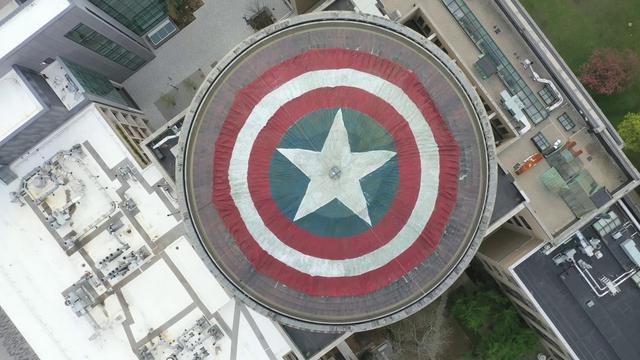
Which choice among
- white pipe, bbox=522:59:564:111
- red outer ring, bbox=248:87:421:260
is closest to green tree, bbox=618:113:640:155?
white pipe, bbox=522:59:564:111

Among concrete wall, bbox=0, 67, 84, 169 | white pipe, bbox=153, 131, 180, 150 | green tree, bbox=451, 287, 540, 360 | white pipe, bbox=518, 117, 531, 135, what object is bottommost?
green tree, bbox=451, 287, 540, 360

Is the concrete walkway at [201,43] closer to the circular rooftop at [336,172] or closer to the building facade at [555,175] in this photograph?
the circular rooftop at [336,172]

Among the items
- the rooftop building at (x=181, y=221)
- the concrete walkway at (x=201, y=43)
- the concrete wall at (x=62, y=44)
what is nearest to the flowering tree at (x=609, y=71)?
the rooftop building at (x=181, y=221)

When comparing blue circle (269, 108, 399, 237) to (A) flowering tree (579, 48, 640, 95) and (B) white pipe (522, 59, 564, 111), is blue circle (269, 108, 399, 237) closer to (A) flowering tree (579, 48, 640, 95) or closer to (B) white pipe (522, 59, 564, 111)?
(B) white pipe (522, 59, 564, 111)

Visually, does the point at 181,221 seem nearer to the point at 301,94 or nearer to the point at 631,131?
the point at 301,94

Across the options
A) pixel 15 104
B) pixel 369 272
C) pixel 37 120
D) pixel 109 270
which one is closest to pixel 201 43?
pixel 37 120

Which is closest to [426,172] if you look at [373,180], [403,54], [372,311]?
[373,180]

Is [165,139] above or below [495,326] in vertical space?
above
